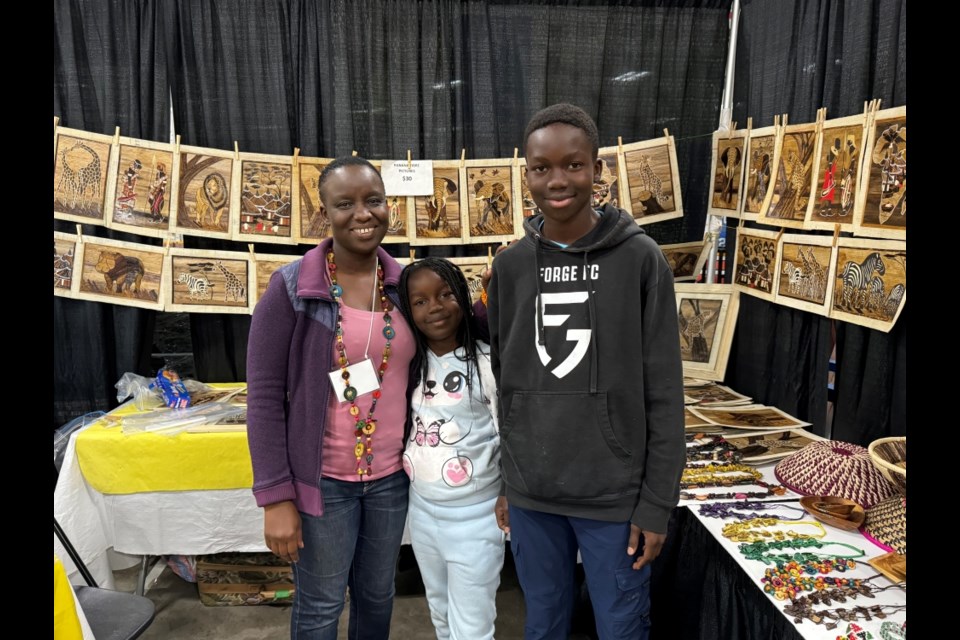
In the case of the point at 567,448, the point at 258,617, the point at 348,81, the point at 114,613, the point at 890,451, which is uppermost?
the point at 348,81

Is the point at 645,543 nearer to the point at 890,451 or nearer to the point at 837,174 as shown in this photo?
the point at 890,451

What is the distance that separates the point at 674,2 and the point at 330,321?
8.94 ft

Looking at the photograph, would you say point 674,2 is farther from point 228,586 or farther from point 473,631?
point 228,586

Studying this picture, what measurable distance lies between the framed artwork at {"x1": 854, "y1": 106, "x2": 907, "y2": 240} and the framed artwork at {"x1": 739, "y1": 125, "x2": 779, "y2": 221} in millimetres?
525

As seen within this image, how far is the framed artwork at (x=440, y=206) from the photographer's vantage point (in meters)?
2.93

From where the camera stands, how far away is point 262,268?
2.89 metres

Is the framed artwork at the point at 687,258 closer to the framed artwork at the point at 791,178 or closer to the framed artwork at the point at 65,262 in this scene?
the framed artwork at the point at 791,178

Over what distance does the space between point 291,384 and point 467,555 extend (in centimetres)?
65

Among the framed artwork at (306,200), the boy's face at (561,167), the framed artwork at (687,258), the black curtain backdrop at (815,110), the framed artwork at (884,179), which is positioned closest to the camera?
the boy's face at (561,167)

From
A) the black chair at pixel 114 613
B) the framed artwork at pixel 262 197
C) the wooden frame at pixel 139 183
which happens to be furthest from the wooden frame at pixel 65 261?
the black chair at pixel 114 613

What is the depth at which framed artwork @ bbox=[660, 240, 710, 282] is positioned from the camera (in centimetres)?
310

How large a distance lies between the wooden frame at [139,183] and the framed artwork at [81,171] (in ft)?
0.16

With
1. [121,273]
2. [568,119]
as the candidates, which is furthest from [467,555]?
[121,273]
